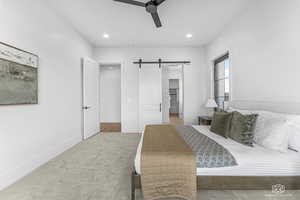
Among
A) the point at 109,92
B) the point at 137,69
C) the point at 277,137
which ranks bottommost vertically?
the point at 277,137

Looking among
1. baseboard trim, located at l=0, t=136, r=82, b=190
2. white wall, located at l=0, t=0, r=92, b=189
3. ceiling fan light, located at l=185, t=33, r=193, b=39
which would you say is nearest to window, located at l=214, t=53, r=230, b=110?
ceiling fan light, located at l=185, t=33, r=193, b=39

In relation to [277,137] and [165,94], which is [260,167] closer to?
[277,137]

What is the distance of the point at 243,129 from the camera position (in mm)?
2193

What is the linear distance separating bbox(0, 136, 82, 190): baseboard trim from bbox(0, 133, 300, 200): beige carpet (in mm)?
78

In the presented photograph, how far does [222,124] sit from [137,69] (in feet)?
11.6

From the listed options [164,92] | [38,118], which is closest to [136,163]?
[38,118]

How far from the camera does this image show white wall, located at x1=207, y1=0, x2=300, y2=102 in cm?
214

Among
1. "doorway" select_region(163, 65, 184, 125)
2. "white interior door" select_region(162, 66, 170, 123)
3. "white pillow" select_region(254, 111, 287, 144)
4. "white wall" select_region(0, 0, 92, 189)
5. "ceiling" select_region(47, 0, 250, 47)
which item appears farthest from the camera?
"doorway" select_region(163, 65, 184, 125)

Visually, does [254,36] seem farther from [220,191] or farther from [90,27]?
[90,27]

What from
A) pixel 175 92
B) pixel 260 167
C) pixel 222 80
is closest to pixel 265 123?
pixel 260 167

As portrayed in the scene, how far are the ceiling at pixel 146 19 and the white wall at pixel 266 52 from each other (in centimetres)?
45

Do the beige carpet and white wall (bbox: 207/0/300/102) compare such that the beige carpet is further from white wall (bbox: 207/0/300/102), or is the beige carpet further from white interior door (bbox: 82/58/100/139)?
white wall (bbox: 207/0/300/102)

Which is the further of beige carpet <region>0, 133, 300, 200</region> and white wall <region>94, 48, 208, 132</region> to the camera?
white wall <region>94, 48, 208, 132</region>

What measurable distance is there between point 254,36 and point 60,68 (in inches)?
143
